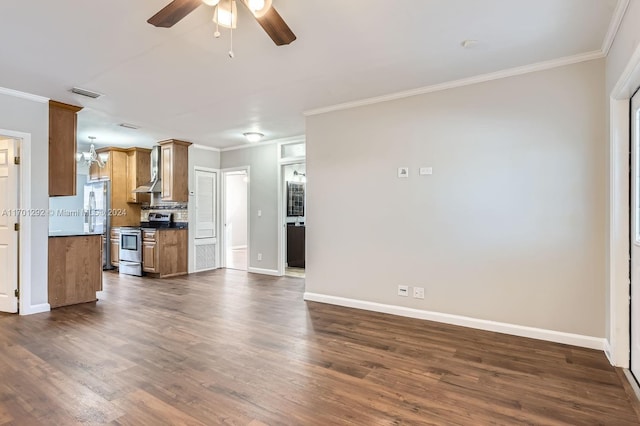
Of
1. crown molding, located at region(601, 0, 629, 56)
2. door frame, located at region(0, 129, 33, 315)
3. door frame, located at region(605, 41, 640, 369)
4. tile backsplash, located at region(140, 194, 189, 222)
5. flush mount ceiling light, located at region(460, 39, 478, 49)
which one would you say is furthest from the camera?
tile backsplash, located at region(140, 194, 189, 222)

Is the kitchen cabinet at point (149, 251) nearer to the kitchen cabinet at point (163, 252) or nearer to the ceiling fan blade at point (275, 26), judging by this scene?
the kitchen cabinet at point (163, 252)

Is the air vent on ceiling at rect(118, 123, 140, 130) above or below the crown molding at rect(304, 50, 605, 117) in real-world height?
above

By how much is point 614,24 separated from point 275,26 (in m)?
2.36

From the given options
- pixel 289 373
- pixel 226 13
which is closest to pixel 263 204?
pixel 289 373

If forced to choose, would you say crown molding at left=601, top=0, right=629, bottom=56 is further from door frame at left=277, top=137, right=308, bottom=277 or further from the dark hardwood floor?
door frame at left=277, top=137, right=308, bottom=277

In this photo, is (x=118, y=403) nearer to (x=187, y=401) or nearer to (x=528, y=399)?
(x=187, y=401)

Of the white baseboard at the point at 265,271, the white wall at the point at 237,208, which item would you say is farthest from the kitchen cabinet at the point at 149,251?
the white wall at the point at 237,208

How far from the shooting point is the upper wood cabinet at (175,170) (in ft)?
21.5

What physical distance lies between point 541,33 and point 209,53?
2.63 meters

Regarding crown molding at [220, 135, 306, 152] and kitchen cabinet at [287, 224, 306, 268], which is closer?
crown molding at [220, 135, 306, 152]

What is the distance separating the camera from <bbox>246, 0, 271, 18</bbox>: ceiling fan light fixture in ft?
6.36

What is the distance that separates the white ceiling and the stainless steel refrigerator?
3.42 meters

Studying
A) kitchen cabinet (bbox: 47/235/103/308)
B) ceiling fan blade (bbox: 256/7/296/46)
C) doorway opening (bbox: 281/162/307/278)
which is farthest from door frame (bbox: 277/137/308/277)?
ceiling fan blade (bbox: 256/7/296/46)

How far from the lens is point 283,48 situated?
9.41ft
